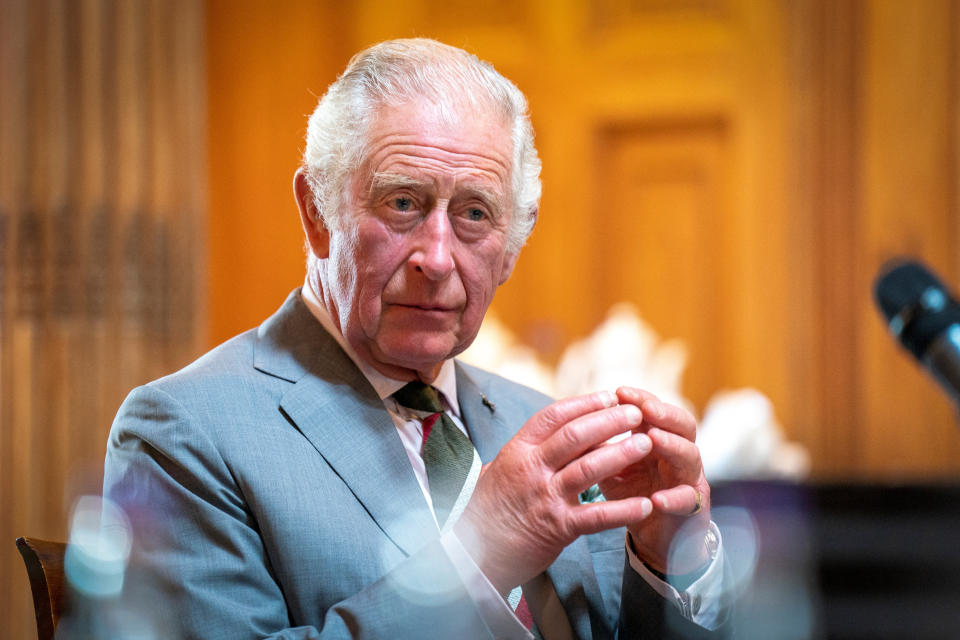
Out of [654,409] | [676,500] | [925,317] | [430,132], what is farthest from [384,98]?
[925,317]

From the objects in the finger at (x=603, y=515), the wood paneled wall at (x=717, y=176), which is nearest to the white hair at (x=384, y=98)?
the finger at (x=603, y=515)

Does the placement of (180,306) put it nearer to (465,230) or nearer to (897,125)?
(465,230)

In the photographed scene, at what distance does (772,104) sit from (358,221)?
2.12 meters

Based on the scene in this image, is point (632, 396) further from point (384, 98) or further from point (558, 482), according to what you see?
point (384, 98)

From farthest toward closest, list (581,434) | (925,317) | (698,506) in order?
(698,506), (581,434), (925,317)

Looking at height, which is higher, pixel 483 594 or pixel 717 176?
pixel 717 176

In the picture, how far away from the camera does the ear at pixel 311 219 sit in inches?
53.2

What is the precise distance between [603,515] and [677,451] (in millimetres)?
140

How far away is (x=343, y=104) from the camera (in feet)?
4.25

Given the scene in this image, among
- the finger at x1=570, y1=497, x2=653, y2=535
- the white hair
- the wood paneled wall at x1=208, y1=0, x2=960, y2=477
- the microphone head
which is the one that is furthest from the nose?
the wood paneled wall at x1=208, y1=0, x2=960, y2=477

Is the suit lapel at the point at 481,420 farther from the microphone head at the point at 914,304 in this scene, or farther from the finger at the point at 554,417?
the microphone head at the point at 914,304

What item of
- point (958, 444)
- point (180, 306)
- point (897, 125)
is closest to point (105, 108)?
point (180, 306)

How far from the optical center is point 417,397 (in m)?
1.38

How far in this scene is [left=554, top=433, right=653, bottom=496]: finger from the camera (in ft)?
3.52
